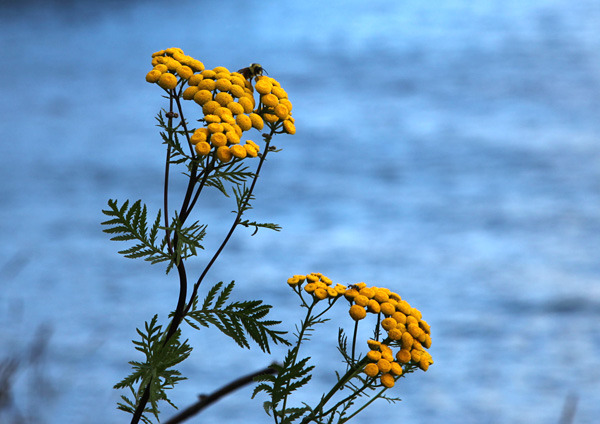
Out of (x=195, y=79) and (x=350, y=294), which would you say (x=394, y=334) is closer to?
(x=350, y=294)

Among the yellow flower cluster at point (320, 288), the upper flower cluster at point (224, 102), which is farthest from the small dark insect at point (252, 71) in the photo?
the yellow flower cluster at point (320, 288)

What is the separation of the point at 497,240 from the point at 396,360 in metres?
1.71

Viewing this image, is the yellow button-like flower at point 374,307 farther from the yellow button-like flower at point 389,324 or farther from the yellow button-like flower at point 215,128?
the yellow button-like flower at point 215,128

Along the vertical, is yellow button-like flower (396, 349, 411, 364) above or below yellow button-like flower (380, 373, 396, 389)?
above

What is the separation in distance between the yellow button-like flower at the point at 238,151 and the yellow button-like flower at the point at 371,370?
13cm

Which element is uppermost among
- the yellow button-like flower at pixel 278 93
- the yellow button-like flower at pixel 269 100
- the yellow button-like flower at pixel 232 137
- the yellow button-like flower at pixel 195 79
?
the yellow button-like flower at pixel 278 93

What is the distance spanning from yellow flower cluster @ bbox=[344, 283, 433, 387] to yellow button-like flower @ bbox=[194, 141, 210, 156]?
4.8 inches

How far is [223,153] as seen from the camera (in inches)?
15.1

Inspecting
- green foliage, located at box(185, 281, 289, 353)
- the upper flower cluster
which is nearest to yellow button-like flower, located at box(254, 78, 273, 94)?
the upper flower cluster

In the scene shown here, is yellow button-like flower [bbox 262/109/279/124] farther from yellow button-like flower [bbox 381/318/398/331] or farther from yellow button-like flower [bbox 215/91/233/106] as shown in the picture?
yellow button-like flower [bbox 381/318/398/331]

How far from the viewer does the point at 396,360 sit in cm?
44

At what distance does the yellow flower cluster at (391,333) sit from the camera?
1.35 ft

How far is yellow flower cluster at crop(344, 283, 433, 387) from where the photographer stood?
411mm

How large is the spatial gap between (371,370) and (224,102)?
0.53ft
